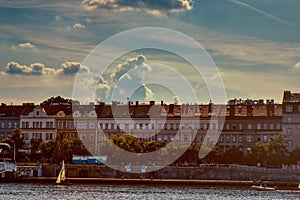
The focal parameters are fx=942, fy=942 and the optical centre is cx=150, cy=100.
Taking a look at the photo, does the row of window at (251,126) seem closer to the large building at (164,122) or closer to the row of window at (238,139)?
the large building at (164,122)

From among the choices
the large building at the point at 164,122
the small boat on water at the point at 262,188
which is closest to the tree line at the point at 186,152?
the large building at the point at 164,122

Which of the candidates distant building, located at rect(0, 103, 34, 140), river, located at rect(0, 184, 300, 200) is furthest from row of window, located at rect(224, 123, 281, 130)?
river, located at rect(0, 184, 300, 200)

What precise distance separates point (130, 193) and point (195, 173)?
25693 millimetres

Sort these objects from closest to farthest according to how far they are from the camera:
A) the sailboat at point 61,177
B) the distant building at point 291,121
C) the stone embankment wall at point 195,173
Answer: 1. the sailboat at point 61,177
2. the stone embankment wall at point 195,173
3. the distant building at point 291,121

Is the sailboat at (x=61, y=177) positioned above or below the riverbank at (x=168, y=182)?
above

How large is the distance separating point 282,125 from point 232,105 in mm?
8913

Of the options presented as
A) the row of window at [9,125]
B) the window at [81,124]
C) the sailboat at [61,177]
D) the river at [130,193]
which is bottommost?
the river at [130,193]

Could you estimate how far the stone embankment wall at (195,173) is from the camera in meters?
111

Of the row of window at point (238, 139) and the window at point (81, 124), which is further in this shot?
the window at point (81, 124)

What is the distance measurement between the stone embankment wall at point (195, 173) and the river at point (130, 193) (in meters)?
9.82

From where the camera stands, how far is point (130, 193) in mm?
89000

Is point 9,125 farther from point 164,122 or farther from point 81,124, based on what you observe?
point 164,122

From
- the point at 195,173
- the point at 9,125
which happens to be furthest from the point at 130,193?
the point at 9,125

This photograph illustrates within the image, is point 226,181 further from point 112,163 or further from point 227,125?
point 227,125
